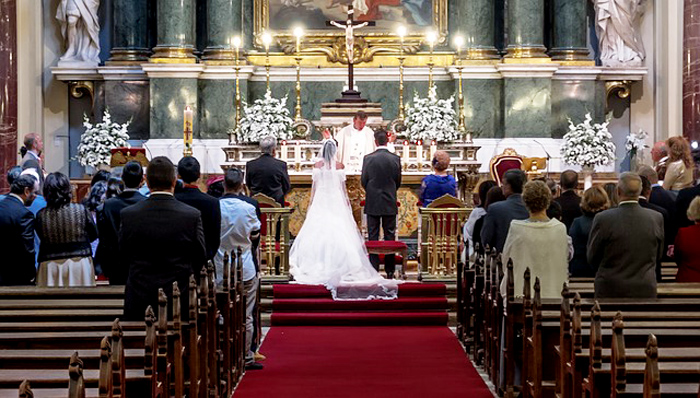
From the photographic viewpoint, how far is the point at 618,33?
73.8ft

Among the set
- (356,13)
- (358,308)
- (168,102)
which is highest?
(356,13)

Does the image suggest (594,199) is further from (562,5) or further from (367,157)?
(562,5)

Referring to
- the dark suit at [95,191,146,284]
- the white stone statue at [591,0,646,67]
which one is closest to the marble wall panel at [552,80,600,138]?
the white stone statue at [591,0,646,67]

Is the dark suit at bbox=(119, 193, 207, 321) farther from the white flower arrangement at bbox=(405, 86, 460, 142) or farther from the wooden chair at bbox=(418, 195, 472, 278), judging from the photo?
the white flower arrangement at bbox=(405, 86, 460, 142)

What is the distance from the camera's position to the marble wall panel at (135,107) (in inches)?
880

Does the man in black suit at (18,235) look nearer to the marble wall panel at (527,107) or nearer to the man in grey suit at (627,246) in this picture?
the man in grey suit at (627,246)

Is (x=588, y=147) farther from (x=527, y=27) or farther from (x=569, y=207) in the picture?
(x=569, y=207)

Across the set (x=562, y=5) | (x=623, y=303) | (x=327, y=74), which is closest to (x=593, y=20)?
(x=562, y=5)

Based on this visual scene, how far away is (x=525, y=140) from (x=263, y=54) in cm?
498

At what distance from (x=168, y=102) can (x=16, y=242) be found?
36.9ft

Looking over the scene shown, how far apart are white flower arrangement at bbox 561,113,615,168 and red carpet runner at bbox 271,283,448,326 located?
6883 mm

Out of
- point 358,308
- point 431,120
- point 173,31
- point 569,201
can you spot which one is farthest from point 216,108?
point 569,201

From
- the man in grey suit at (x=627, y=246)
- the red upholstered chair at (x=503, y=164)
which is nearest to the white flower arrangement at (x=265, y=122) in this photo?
the red upholstered chair at (x=503, y=164)

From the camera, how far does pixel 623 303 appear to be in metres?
8.79
